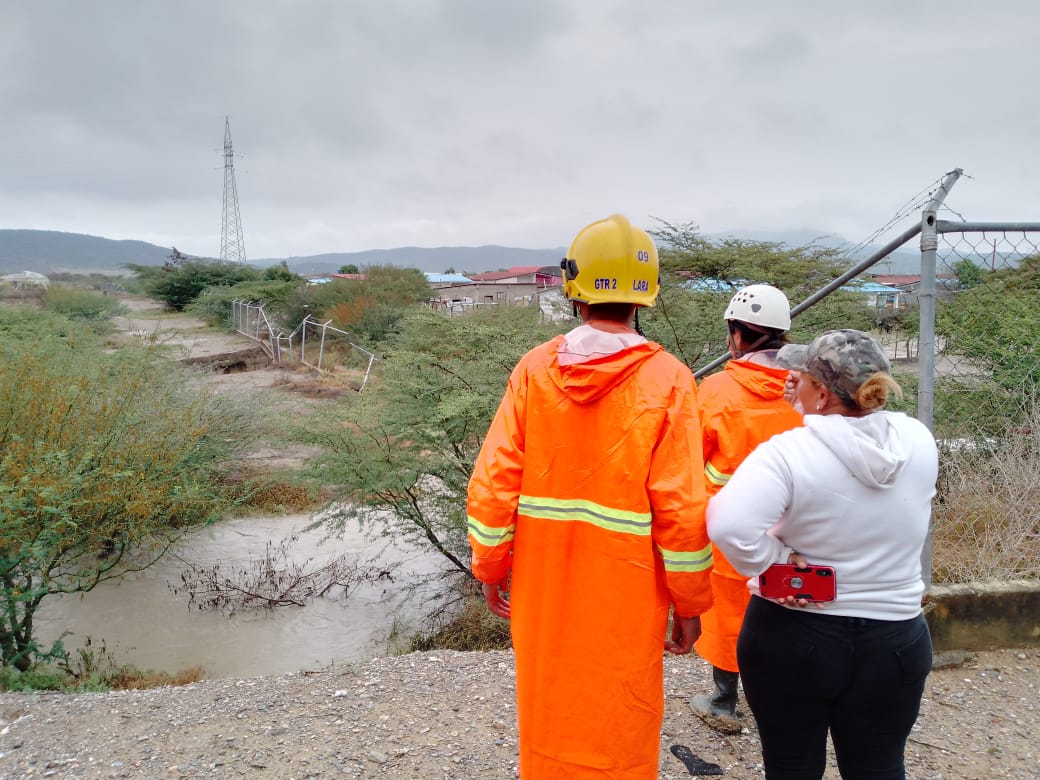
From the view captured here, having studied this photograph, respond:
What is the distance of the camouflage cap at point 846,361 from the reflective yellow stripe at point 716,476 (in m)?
0.97

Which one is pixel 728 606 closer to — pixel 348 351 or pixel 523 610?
pixel 523 610

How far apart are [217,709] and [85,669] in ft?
14.5

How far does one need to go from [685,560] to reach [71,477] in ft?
18.5

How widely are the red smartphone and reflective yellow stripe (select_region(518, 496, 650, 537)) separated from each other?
0.32 m

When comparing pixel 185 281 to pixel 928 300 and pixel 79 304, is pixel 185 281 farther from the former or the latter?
pixel 928 300

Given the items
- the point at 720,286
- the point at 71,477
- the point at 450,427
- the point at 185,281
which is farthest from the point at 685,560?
the point at 185,281

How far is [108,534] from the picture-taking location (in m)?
6.53

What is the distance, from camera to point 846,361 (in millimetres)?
1728

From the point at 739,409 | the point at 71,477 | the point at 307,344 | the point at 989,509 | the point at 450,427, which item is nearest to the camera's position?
the point at 739,409

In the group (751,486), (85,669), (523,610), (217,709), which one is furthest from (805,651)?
(85,669)

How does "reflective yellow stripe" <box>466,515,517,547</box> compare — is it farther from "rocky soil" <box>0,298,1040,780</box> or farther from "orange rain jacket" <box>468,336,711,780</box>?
"rocky soil" <box>0,298,1040,780</box>

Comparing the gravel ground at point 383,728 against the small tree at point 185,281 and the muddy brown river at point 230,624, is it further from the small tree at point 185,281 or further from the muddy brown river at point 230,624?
the small tree at point 185,281

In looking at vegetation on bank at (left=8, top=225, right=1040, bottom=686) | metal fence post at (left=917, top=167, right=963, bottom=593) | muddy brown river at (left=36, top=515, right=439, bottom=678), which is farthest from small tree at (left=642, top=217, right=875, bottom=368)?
metal fence post at (left=917, top=167, right=963, bottom=593)

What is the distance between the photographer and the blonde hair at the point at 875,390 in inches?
66.3
